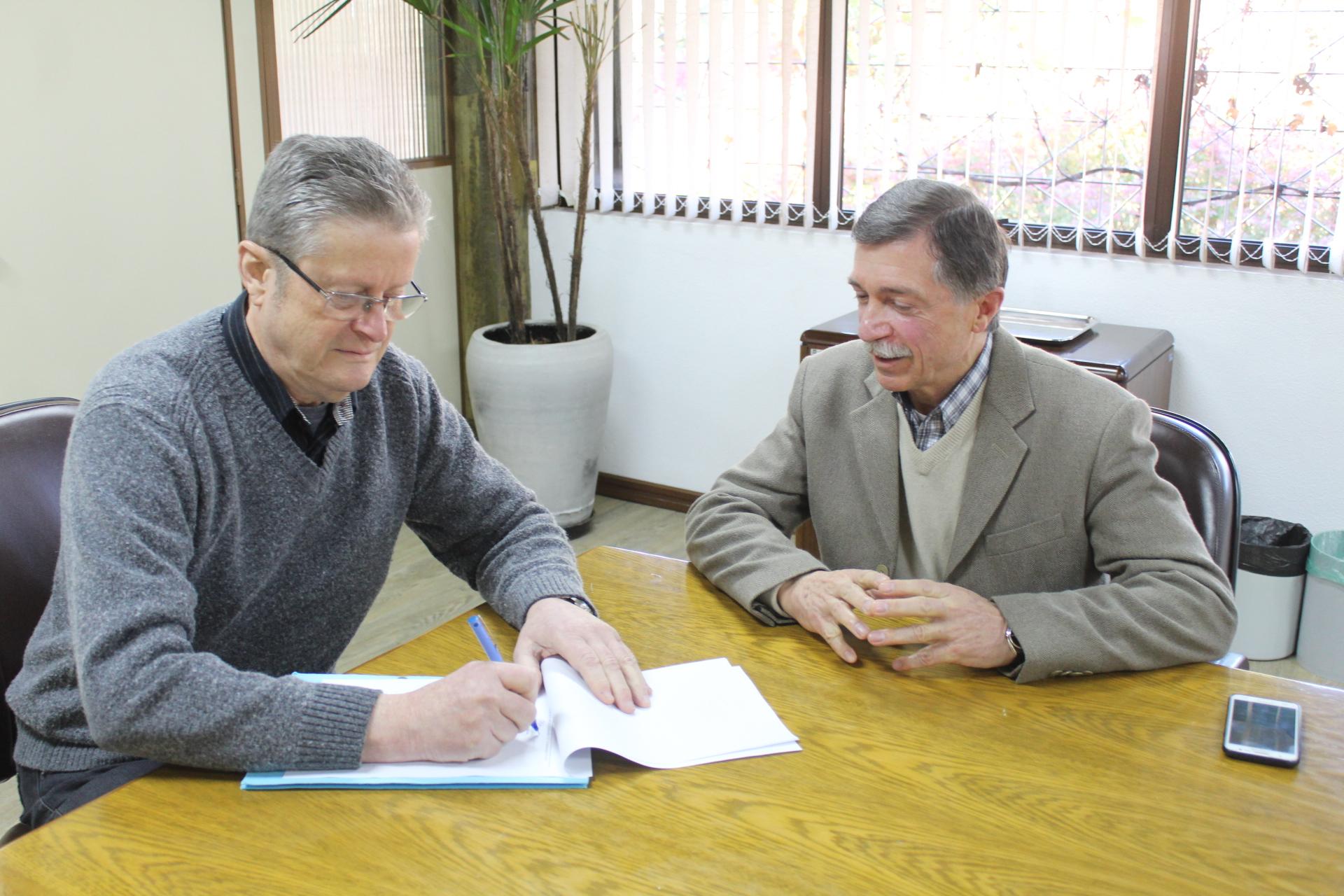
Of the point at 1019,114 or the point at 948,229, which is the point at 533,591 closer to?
the point at 948,229

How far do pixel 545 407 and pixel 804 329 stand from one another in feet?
2.67

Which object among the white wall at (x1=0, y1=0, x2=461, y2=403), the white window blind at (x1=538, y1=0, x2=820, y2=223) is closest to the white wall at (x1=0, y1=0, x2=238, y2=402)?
the white wall at (x1=0, y1=0, x2=461, y2=403)

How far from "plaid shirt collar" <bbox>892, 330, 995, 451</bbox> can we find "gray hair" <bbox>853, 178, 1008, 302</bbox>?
10cm

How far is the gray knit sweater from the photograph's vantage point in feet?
3.78

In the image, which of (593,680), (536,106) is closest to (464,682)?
(593,680)

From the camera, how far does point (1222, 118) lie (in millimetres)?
2965

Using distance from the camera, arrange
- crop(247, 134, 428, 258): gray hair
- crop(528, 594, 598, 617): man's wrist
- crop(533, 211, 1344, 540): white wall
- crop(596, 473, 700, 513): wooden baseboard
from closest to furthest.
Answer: crop(247, 134, 428, 258): gray hair
crop(528, 594, 598, 617): man's wrist
crop(533, 211, 1344, 540): white wall
crop(596, 473, 700, 513): wooden baseboard

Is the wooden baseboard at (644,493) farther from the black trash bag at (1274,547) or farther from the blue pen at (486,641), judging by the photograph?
the blue pen at (486,641)

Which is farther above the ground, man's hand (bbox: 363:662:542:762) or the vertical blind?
the vertical blind

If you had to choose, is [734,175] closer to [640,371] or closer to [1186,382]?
[640,371]

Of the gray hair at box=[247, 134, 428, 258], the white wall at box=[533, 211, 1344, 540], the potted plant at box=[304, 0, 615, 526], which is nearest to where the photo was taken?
the gray hair at box=[247, 134, 428, 258]

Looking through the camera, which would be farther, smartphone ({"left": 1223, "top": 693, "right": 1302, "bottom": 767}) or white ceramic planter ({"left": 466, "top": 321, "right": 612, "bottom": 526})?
white ceramic planter ({"left": 466, "top": 321, "right": 612, "bottom": 526})

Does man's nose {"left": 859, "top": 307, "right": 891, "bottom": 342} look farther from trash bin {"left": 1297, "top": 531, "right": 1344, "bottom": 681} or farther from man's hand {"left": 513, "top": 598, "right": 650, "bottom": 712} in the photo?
trash bin {"left": 1297, "top": 531, "right": 1344, "bottom": 681}

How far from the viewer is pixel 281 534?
1.41 m
